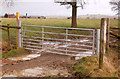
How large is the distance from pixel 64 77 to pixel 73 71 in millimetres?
593

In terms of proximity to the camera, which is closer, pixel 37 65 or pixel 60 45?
pixel 37 65

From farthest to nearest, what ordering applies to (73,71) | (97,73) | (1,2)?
(1,2) < (73,71) < (97,73)

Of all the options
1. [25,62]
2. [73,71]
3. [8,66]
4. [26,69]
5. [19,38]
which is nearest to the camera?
[73,71]

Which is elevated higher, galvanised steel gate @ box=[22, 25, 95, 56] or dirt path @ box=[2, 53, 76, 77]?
galvanised steel gate @ box=[22, 25, 95, 56]

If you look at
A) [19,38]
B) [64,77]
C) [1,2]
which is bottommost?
[64,77]

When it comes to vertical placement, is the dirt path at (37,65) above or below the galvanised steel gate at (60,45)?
below

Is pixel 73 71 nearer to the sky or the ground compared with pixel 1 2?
nearer to the ground

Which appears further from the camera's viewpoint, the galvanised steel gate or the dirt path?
the galvanised steel gate

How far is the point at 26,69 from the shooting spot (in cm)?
665

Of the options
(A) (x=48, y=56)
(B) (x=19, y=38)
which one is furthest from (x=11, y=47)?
(A) (x=48, y=56)

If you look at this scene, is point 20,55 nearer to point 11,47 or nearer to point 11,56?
point 11,56

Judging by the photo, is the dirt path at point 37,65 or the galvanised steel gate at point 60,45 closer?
the dirt path at point 37,65

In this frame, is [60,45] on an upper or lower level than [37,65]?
upper

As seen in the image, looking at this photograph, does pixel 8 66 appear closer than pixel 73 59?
Yes
